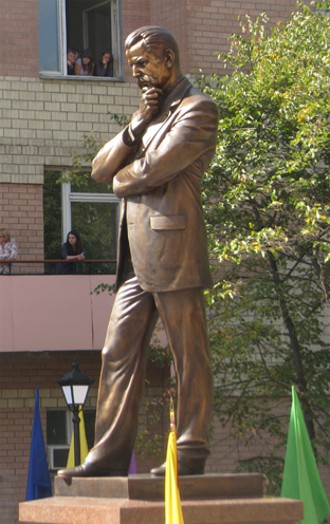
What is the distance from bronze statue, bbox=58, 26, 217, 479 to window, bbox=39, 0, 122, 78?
16922 mm

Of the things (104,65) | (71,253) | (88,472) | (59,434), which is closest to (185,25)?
(104,65)

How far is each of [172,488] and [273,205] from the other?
1074cm

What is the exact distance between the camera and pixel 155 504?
8.47 meters

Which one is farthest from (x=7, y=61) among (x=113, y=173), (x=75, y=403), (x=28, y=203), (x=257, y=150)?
(x=113, y=173)

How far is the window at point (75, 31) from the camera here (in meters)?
26.1

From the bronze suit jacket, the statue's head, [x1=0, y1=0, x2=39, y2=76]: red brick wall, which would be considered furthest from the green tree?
the bronze suit jacket

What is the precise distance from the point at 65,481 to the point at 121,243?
1.50 m

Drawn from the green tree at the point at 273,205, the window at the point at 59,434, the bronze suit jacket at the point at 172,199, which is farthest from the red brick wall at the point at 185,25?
the bronze suit jacket at the point at 172,199

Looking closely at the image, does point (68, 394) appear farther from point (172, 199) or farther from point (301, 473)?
point (172, 199)

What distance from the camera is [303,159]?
19188 mm

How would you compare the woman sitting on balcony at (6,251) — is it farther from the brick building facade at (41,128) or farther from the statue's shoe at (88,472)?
the statue's shoe at (88,472)

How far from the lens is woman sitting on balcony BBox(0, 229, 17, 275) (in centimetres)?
2459

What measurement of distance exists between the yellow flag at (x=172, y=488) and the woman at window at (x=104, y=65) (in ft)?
60.2

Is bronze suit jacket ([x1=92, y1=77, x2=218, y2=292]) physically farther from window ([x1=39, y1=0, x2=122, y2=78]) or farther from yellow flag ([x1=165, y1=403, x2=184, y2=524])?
window ([x1=39, y1=0, x2=122, y2=78])
